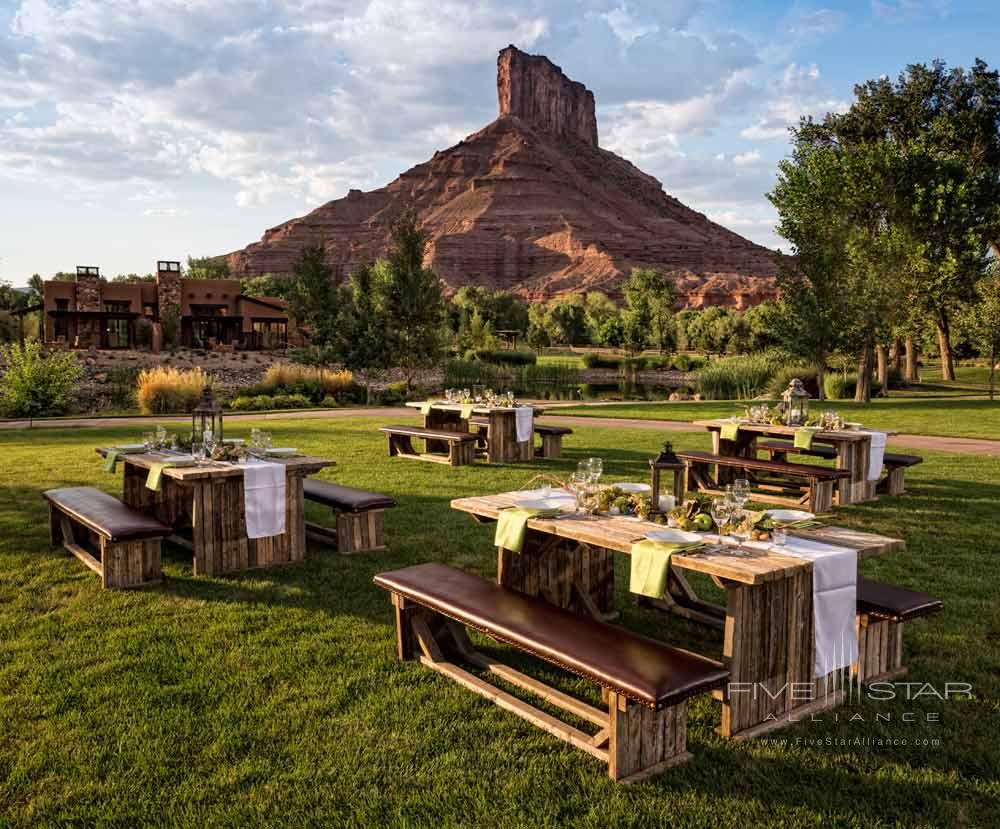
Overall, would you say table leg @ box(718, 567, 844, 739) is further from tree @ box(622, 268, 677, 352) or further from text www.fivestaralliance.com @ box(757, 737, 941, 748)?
tree @ box(622, 268, 677, 352)

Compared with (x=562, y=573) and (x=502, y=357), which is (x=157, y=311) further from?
(x=562, y=573)

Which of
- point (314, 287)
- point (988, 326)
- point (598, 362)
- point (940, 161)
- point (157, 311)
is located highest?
point (940, 161)

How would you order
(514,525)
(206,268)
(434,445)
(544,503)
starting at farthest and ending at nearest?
(206,268)
(434,445)
(544,503)
(514,525)

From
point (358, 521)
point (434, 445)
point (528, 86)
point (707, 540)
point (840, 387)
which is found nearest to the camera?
point (707, 540)

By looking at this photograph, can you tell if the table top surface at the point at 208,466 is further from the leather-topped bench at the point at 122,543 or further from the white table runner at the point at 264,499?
the leather-topped bench at the point at 122,543

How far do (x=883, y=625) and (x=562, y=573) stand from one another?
72.6 inches

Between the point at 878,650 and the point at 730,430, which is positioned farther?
the point at 730,430

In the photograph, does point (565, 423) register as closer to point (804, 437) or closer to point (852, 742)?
point (804, 437)

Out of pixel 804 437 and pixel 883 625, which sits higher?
pixel 804 437

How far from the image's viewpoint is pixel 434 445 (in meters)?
13.5

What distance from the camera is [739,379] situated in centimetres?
2783

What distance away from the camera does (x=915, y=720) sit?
390 centimetres

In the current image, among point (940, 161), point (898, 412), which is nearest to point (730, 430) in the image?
point (898, 412)

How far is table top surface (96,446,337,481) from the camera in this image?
6203 mm
